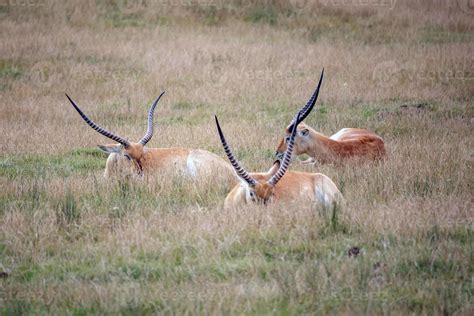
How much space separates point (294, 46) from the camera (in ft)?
61.6

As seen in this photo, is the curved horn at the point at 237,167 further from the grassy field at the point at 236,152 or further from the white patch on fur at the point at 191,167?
the white patch on fur at the point at 191,167

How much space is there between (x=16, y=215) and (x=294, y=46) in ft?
41.2

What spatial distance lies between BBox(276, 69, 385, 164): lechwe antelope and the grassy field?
1.14ft

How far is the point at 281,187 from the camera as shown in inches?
308

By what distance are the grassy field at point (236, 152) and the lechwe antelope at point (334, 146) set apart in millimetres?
346

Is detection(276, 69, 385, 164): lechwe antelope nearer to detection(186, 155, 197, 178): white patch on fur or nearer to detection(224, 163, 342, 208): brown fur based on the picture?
detection(186, 155, 197, 178): white patch on fur

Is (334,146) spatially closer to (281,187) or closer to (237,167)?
(281,187)

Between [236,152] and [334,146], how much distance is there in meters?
1.38

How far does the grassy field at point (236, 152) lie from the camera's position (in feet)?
18.4

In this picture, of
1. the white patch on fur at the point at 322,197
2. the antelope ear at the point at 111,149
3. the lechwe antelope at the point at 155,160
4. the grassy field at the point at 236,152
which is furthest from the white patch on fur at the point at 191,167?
the white patch on fur at the point at 322,197

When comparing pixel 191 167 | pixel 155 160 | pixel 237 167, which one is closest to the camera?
pixel 237 167

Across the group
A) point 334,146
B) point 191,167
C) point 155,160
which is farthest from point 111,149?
point 334,146

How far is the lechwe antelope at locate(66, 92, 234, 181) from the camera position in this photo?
32.0 feet

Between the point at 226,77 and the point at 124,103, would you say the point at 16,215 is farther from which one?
the point at 226,77
